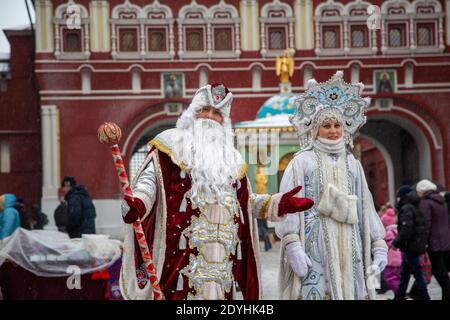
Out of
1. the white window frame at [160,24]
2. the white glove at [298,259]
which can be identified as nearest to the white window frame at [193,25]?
the white window frame at [160,24]

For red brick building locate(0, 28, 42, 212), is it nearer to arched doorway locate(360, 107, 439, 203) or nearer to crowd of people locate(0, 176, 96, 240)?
arched doorway locate(360, 107, 439, 203)

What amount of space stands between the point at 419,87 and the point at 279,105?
5145mm

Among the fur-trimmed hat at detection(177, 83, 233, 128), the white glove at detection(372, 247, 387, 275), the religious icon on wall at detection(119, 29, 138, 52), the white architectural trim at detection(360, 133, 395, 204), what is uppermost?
the religious icon on wall at detection(119, 29, 138, 52)

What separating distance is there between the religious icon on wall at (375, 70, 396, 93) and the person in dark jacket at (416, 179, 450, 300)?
13793 mm

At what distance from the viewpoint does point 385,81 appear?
2197cm

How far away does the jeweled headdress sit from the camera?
5.29 meters

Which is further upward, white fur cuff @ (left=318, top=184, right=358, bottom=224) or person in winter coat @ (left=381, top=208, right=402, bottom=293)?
white fur cuff @ (left=318, top=184, right=358, bottom=224)

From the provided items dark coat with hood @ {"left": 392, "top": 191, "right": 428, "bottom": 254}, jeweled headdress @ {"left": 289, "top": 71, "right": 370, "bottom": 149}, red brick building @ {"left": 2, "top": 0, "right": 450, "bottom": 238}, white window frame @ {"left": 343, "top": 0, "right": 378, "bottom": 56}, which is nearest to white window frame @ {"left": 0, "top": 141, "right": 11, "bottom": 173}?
red brick building @ {"left": 2, "top": 0, "right": 450, "bottom": 238}

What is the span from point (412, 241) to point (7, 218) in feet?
14.3

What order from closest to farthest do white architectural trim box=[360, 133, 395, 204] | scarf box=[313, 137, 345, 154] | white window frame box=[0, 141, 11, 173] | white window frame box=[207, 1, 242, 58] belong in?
1. scarf box=[313, 137, 345, 154]
2. white window frame box=[207, 1, 242, 58]
3. white window frame box=[0, 141, 11, 173]
4. white architectural trim box=[360, 133, 395, 204]

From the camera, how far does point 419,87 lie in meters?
22.0

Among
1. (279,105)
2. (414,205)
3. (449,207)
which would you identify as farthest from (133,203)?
(279,105)

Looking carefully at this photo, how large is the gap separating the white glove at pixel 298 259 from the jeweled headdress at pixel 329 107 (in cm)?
80

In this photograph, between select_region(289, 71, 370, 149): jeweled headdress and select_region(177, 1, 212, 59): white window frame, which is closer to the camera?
select_region(289, 71, 370, 149): jeweled headdress
